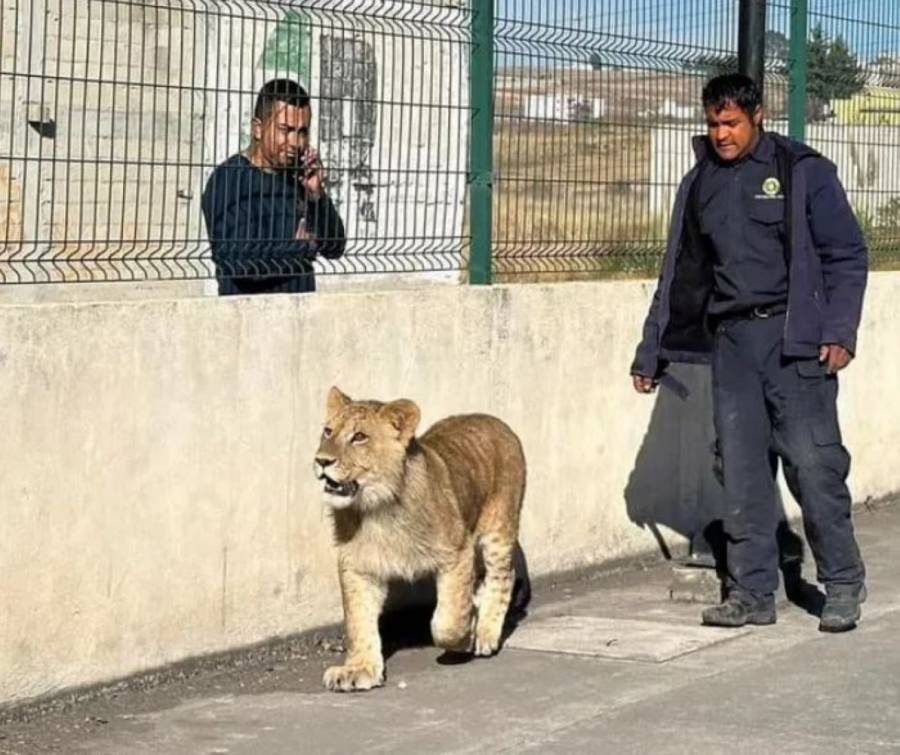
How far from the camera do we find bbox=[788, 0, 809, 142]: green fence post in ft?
39.1

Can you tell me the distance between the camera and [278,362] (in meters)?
8.45

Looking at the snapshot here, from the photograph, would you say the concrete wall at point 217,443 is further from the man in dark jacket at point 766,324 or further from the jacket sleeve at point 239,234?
the man in dark jacket at point 766,324

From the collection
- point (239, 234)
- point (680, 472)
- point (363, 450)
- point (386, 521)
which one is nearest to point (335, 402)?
point (363, 450)

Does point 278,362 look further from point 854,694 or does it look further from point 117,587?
point 854,694

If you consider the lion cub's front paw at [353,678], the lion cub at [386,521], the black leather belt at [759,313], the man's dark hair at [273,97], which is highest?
the man's dark hair at [273,97]

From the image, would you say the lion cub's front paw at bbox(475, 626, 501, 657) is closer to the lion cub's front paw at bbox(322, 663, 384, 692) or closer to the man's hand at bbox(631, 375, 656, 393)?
the lion cub's front paw at bbox(322, 663, 384, 692)

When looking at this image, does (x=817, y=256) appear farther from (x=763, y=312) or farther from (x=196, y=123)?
(x=196, y=123)

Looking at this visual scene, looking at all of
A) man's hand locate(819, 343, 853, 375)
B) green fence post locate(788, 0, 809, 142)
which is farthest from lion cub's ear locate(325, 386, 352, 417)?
green fence post locate(788, 0, 809, 142)

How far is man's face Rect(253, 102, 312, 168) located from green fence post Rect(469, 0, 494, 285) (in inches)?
46.9

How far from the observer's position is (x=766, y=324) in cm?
885

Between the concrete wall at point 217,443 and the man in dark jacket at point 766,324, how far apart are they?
3.20 feet

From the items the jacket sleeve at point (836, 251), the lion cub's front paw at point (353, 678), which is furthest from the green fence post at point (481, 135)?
the lion cub's front paw at point (353, 678)

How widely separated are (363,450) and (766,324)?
202 cm

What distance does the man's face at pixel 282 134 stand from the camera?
28.3ft
